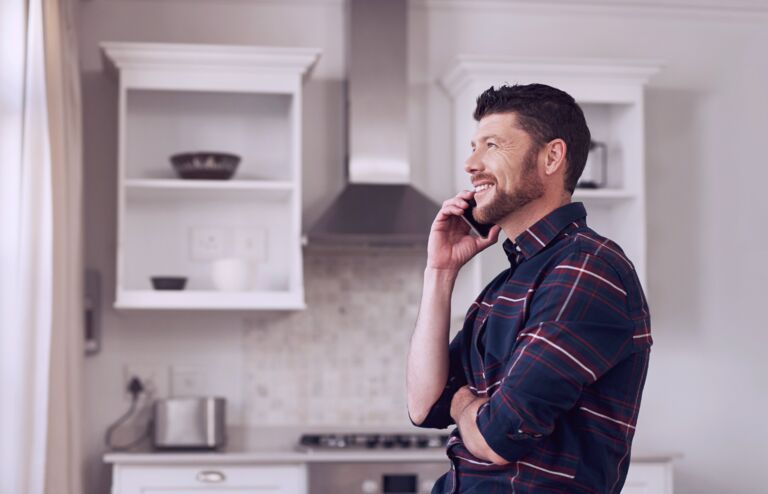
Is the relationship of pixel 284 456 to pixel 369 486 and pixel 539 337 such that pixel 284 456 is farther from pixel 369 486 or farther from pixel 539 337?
pixel 539 337

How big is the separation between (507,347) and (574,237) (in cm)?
19

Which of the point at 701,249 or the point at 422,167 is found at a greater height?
the point at 422,167

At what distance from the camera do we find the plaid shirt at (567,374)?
141 centimetres

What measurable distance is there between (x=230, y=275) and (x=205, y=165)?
386 millimetres

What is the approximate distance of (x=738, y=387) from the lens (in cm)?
414

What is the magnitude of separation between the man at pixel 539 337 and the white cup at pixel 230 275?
76.6 inches

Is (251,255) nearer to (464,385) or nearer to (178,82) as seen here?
(178,82)

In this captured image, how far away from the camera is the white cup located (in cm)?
361

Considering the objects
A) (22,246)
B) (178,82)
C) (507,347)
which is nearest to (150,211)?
(178,82)

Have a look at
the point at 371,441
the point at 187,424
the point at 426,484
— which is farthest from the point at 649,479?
the point at 187,424

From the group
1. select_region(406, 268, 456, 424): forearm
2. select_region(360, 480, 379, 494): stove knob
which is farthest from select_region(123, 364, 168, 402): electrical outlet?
select_region(406, 268, 456, 424): forearm

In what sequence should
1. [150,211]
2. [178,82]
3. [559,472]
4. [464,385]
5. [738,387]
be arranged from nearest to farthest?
1. [559,472]
2. [464,385]
3. [178,82]
4. [150,211]
5. [738,387]

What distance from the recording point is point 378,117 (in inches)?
151

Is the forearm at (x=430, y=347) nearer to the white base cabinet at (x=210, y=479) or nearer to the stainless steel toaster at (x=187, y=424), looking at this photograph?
the white base cabinet at (x=210, y=479)
